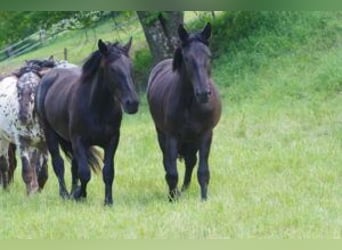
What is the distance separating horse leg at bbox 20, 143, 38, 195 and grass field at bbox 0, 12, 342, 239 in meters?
0.17

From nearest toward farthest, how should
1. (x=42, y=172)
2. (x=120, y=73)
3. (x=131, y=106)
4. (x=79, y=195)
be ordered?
(x=131, y=106) → (x=120, y=73) → (x=79, y=195) → (x=42, y=172)

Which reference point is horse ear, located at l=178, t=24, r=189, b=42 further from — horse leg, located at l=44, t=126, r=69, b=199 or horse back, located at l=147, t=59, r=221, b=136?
horse leg, located at l=44, t=126, r=69, b=199

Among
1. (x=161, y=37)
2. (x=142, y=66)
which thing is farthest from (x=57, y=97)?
(x=142, y=66)

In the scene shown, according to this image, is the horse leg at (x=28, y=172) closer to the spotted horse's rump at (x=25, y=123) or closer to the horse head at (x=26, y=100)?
the spotted horse's rump at (x=25, y=123)

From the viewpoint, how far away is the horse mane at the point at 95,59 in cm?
625

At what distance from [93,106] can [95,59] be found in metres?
0.47

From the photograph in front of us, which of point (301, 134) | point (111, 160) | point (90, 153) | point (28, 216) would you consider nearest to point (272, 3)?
point (28, 216)

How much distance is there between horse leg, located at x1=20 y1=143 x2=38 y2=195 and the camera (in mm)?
7871

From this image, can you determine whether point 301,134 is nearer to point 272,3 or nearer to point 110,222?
point 110,222

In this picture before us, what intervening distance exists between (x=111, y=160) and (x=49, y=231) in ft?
6.54

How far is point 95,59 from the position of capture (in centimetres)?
666

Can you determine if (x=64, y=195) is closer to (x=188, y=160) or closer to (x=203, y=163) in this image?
(x=188, y=160)

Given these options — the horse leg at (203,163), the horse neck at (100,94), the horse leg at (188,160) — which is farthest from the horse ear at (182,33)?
the horse leg at (188,160)

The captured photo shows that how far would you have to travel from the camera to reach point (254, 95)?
589 inches
